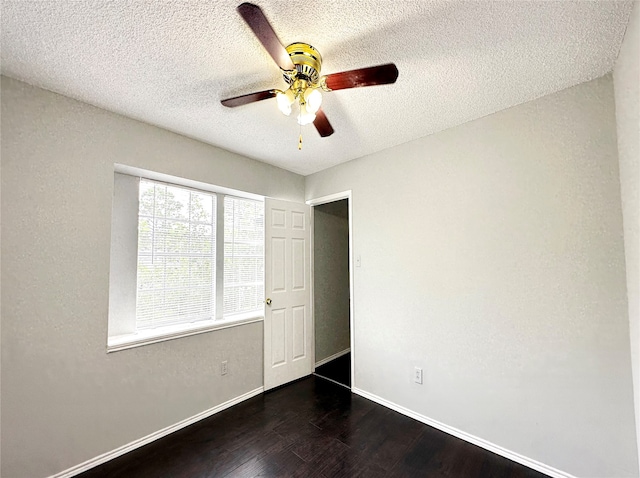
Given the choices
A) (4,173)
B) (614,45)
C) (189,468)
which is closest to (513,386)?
(614,45)

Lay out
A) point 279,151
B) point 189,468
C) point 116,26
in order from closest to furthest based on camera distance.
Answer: point 116,26, point 189,468, point 279,151

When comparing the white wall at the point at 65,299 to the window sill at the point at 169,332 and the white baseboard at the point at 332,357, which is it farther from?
the white baseboard at the point at 332,357

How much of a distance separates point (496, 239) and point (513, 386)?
1.06 metres

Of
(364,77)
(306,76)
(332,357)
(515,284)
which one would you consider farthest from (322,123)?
(332,357)

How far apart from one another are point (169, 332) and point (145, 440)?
0.79 meters

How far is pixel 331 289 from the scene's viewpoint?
4.01 meters

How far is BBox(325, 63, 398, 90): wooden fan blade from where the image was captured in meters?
1.31

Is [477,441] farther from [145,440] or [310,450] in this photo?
[145,440]

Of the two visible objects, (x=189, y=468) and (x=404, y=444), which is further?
(x=404, y=444)

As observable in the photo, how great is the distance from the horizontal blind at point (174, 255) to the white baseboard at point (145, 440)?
2.73ft

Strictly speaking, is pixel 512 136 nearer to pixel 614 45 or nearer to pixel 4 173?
pixel 614 45

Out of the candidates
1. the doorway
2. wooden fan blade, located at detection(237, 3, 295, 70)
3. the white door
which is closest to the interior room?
wooden fan blade, located at detection(237, 3, 295, 70)

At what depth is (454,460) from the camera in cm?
199

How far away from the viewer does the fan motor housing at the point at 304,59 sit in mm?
1422
